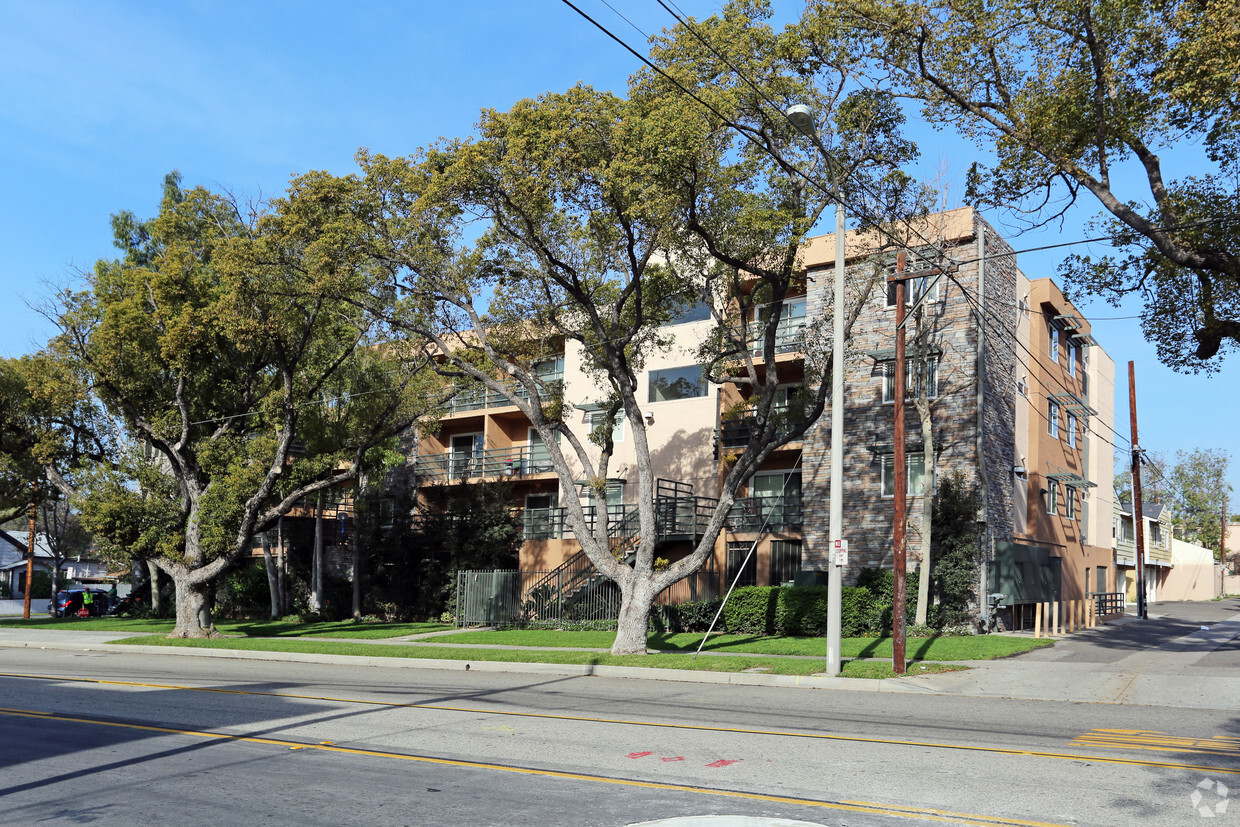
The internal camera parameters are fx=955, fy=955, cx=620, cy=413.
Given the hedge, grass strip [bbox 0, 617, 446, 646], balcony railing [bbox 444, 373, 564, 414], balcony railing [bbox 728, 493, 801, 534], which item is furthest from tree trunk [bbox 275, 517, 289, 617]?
the hedge

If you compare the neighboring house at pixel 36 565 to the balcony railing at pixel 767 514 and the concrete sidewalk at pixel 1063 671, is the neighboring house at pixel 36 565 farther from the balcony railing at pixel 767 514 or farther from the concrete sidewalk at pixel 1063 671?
the balcony railing at pixel 767 514

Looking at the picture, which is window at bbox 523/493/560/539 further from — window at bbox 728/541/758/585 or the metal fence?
window at bbox 728/541/758/585

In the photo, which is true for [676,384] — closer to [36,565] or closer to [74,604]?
[74,604]

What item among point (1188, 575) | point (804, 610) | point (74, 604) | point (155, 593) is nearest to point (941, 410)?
point (804, 610)

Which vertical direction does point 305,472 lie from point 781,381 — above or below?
below

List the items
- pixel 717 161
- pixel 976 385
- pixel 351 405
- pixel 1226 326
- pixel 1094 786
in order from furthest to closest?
pixel 351 405 → pixel 976 385 → pixel 717 161 → pixel 1226 326 → pixel 1094 786

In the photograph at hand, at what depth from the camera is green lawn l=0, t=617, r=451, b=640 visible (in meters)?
29.3

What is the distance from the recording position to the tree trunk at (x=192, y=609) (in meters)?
28.1

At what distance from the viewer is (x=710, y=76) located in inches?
789

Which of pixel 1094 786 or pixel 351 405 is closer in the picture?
pixel 1094 786

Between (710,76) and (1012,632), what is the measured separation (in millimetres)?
17530

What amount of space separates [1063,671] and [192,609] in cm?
2336

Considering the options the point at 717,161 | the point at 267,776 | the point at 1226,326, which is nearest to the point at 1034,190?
the point at 1226,326

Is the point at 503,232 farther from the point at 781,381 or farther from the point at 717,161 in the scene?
the point at 781,381
